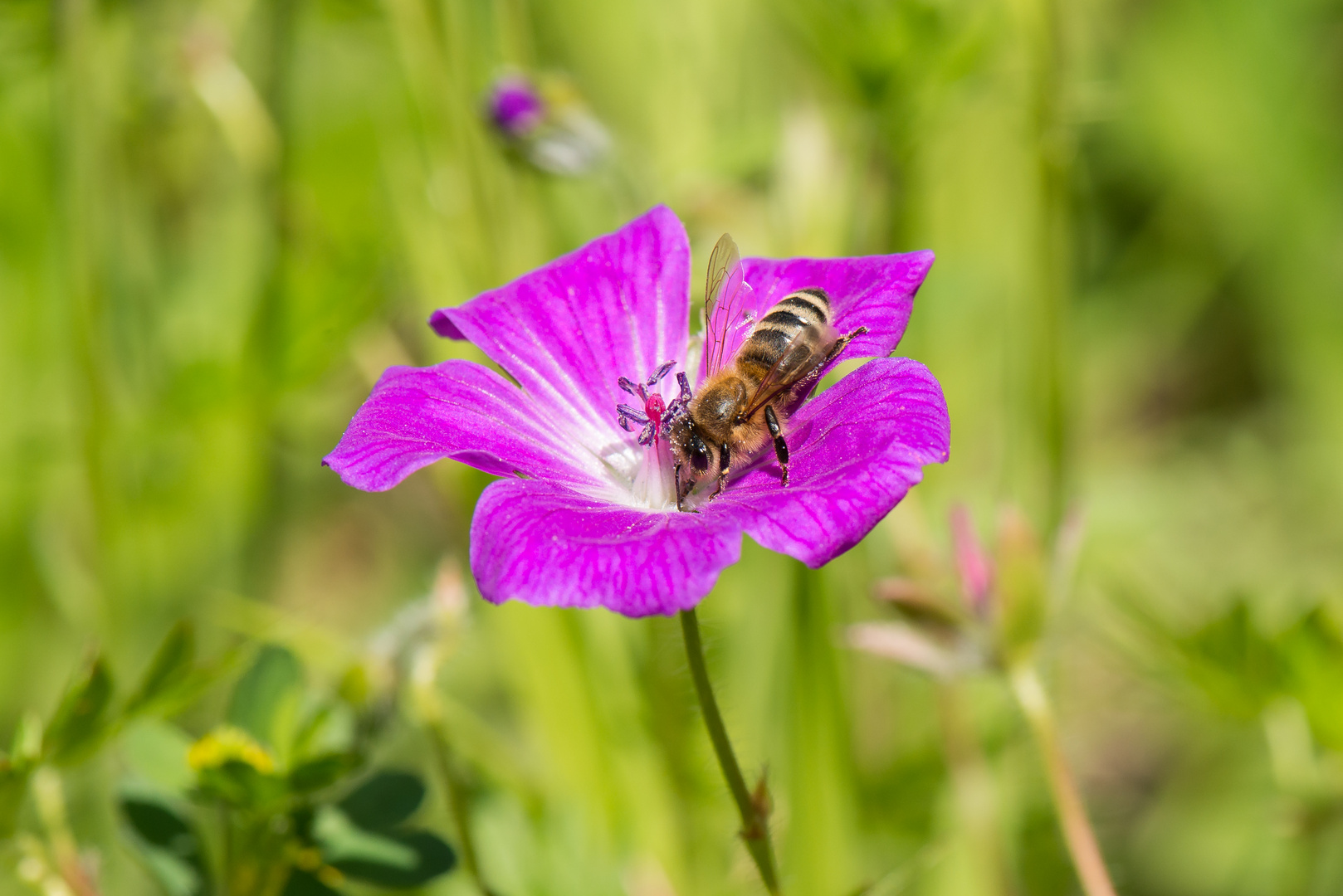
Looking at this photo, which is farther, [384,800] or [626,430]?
[626,430]

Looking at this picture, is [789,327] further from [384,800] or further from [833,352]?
[384,800]

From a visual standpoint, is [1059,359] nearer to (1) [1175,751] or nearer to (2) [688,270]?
(2) [688,270]

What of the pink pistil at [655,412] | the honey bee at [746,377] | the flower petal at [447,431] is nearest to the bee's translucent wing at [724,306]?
the honey bee at [746,377]

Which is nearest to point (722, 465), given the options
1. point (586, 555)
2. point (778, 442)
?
point (778, 442)

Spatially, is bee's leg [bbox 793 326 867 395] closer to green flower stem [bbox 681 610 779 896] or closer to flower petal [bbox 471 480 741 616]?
flower petal [bbox 471 480 741 616]

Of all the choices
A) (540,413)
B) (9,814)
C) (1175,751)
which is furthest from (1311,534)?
(9,814)

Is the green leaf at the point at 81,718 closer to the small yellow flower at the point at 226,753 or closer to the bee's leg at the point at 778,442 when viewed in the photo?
the small yellow flower at the point at 226,753

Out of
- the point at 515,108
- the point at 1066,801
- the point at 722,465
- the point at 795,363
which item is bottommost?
the point at 1066,801
